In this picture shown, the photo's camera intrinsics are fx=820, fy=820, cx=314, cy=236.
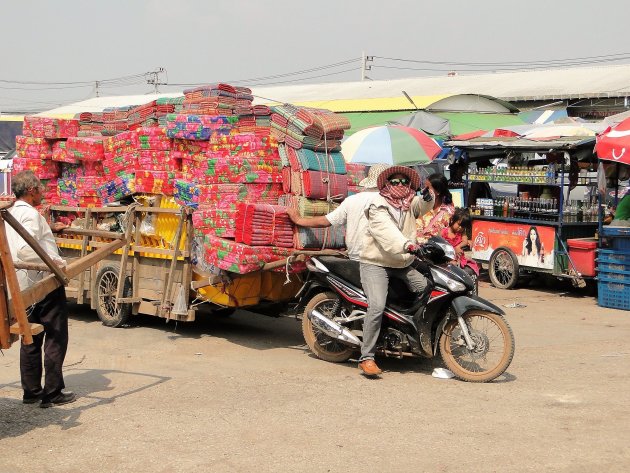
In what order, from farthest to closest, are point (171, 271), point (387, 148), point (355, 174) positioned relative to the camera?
point (387, 148) < point (355, 174) < point (171, 271)

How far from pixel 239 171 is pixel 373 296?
6.63 feet

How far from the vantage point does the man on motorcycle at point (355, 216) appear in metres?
7.48

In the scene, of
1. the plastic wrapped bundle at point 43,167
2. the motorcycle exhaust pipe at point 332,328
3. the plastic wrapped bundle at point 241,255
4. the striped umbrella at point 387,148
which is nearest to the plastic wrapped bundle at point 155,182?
the plastic wrapped bundle at point 241,255

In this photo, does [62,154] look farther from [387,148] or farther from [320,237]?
[387,148]

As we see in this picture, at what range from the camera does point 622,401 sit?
631cm

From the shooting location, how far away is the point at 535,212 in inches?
517

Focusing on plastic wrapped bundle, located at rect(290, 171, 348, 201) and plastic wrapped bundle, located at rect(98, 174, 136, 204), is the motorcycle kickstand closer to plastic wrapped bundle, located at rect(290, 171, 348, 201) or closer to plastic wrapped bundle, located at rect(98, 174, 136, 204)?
plastic wrapped bundle, located at rect(290, 171, 348, 201)

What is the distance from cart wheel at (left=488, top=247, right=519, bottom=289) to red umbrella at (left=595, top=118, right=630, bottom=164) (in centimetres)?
258

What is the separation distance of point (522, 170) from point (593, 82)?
11.2 m

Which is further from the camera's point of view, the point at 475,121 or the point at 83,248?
the point at 475,121

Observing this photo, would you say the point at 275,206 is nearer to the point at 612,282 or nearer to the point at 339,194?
the point at 339,194

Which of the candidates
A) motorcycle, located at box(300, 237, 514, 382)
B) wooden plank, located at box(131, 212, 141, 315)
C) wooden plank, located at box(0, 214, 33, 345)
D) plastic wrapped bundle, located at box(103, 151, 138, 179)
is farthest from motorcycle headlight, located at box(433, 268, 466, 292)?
plastic wrapped bundle, located at box(103, 151, 138, 179)

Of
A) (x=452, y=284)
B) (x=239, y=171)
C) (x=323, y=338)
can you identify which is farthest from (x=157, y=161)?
(x=452, y=284)

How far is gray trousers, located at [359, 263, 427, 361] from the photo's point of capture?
7176 millimetres
